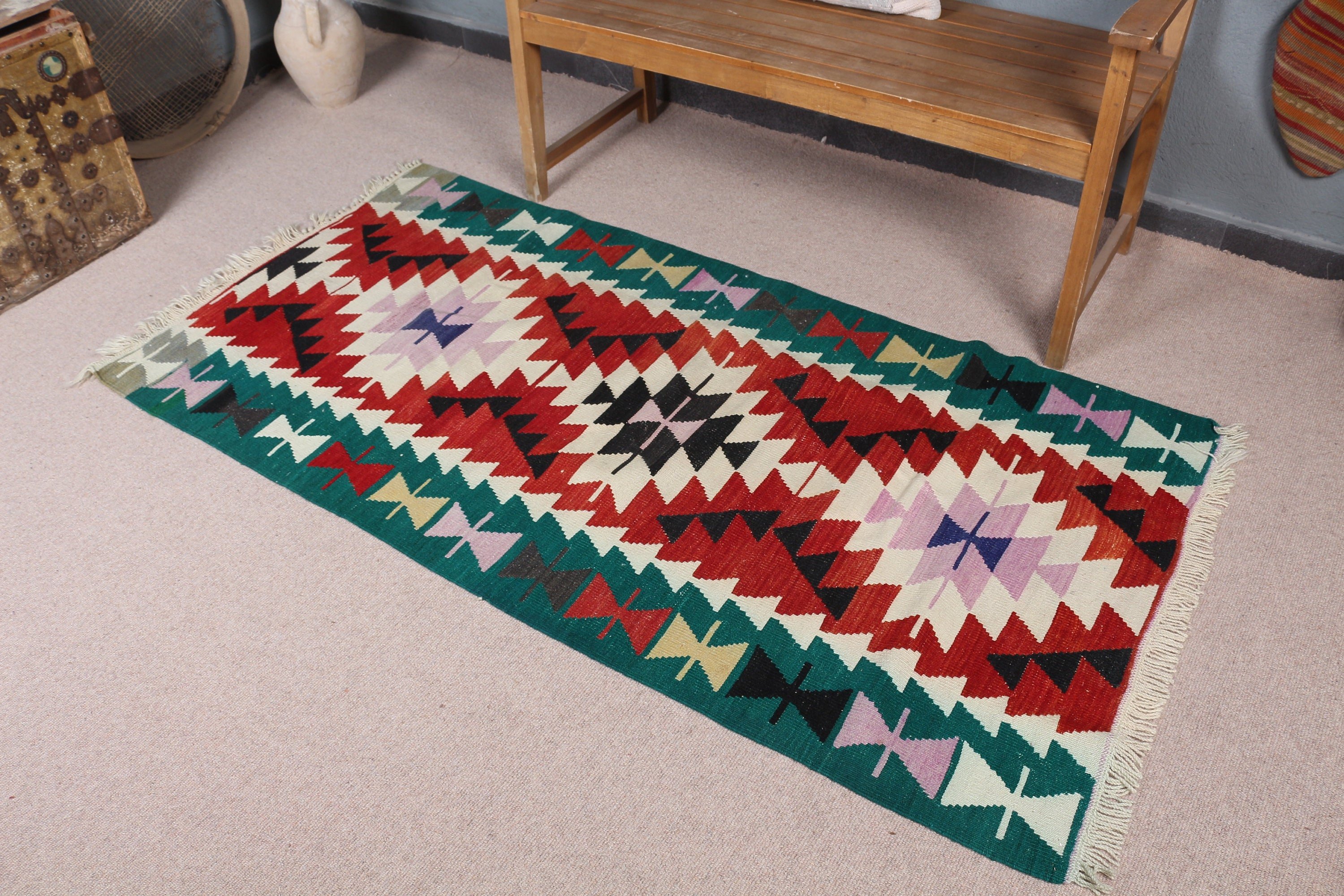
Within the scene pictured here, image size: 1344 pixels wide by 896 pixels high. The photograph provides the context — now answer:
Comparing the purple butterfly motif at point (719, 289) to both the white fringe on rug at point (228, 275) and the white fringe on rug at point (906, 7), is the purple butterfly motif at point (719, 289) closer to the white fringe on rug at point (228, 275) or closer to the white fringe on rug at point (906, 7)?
the white fringe on rug at point (906, 7)

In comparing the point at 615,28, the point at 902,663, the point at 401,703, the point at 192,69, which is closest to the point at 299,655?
the point at 401,703

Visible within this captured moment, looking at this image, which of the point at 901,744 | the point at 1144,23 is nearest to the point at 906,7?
the point at 1144,23

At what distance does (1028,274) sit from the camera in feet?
8.09

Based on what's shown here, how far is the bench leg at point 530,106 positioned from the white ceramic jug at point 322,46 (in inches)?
27.2

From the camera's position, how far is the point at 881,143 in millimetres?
2842

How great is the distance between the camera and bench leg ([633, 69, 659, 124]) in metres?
3.00

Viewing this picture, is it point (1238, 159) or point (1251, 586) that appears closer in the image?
point (1251, 586)

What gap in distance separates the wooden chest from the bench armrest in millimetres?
2224

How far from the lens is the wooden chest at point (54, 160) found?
2.32 m

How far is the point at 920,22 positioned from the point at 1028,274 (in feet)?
2.07

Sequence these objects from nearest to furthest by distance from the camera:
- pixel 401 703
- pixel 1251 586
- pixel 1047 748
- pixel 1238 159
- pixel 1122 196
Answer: pixel 1047 748
pixel 401 703
pixel 1251 586
pixel 1238 159
pixel 1122 196

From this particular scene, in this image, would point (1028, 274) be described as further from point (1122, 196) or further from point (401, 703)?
point (401, 703)

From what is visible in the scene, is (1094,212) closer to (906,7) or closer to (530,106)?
(906,7)

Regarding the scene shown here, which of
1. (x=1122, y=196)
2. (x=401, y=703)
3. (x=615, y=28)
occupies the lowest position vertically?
(x=401, y=703)
